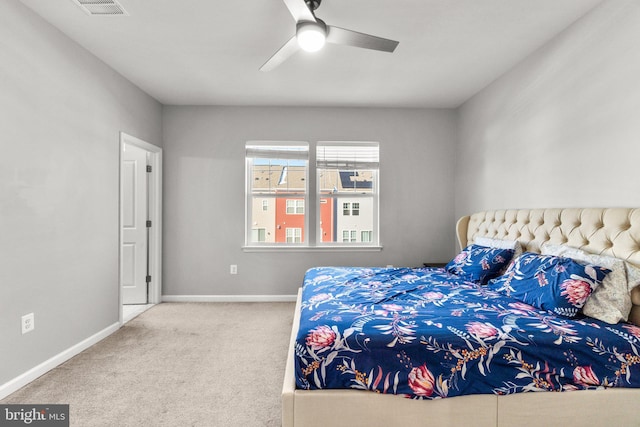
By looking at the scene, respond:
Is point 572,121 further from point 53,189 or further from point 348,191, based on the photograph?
point 53,189

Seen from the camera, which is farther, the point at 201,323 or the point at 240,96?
the point at 240,96

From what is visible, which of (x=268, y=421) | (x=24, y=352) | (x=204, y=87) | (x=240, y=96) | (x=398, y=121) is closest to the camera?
(x=268, y=421)

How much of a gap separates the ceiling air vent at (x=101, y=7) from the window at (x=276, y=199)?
7.16ft

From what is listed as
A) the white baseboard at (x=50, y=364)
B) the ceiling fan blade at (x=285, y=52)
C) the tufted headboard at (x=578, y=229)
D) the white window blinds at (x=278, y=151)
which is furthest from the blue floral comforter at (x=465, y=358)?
the white window blinds at (x=278, y=151)

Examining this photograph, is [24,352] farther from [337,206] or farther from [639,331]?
[639,331]

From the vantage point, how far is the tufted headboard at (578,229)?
1.82 meters

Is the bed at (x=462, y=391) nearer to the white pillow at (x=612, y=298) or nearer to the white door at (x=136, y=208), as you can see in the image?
the white pillow at (x=612, y=298)

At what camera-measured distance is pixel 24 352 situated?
7.04ft

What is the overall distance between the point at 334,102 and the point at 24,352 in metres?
3.73

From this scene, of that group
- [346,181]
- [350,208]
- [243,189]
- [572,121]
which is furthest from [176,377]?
[572,121]

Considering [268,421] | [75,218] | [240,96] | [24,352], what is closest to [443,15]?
[240,96]

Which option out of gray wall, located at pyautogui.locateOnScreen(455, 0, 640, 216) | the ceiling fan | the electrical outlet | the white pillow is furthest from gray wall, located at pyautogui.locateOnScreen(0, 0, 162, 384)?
gray wall, located at pyautogui.locateOnScreen(455, 0, 640, 216)

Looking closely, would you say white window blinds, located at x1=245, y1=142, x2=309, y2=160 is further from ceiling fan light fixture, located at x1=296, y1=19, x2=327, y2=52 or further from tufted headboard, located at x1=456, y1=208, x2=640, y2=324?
tufted headboard, located at x1=456, y1=208, x2=640, y2=324

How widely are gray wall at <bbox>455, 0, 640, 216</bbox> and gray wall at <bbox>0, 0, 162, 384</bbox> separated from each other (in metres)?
3.91
